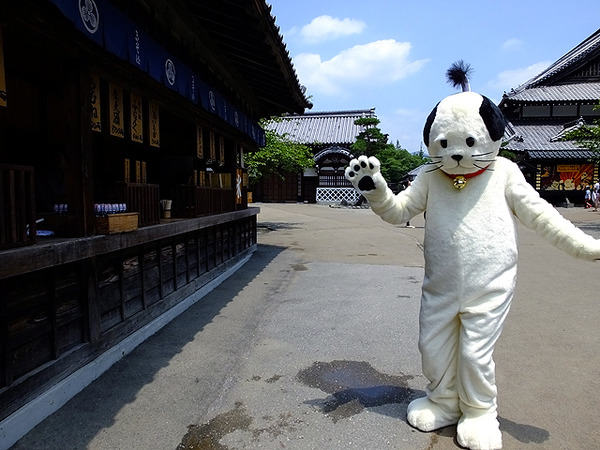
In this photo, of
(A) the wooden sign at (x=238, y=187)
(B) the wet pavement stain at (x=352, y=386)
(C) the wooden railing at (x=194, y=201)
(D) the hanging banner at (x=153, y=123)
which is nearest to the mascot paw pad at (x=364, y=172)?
(B) the wet pavement stain at (x=352, y=386)

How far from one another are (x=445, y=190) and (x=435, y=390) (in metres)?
1.41

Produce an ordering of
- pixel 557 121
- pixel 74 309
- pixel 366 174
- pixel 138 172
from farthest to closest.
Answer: pixel 557 121
pixel 138 172
pixel 74 309
pixel 366 174

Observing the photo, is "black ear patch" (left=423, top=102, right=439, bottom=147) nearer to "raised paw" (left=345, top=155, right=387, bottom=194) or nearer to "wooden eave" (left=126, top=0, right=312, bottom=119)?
"raised paw" (left=345, top=155, right=387, bottom=194)

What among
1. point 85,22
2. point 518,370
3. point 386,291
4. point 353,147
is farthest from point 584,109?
point 85,22

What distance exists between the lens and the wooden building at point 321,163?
29.5 m

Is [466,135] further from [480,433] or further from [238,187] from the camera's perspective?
[238,187]

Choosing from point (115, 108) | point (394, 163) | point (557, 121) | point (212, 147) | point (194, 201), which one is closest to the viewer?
point (115, 108)

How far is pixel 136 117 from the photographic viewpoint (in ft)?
16.1

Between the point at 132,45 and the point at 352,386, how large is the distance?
3.65 meters

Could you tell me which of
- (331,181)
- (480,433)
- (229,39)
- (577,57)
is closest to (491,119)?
(480,433)

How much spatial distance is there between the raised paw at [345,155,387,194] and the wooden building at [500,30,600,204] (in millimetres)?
27502

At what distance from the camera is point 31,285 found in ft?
10.1

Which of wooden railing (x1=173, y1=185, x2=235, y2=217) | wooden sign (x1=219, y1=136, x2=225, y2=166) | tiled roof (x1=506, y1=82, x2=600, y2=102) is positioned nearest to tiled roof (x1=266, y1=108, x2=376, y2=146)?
tiled roof (x1=506, y1=82, x2=600, y2=102)

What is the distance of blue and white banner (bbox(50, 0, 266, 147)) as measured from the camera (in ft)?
10.3
